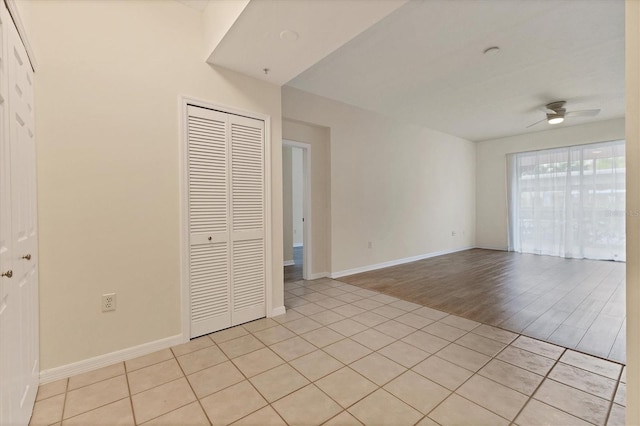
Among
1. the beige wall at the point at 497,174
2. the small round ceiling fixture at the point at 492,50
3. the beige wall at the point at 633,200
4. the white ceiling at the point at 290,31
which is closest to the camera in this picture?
the beige wall at the point at 633,200

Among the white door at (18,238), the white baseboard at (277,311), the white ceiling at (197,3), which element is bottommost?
the white baseboard at (277,311)

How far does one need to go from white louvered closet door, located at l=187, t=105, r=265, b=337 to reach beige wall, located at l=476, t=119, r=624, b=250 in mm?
6735

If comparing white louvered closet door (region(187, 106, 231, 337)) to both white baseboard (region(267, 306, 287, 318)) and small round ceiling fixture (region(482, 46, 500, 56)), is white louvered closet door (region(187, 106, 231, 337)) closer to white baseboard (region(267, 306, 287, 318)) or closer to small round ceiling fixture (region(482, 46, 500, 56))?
white baseboard (region(267, 306, 287, 318))

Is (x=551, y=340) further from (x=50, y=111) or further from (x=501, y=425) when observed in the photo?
(x=50, y=111)

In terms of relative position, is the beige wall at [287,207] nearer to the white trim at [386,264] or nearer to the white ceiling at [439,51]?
the white trim at [386,264]

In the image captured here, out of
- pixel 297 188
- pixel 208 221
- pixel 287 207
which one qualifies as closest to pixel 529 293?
pixel 208 221

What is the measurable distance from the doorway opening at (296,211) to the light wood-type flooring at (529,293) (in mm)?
855

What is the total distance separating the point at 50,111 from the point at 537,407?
3.63 metres

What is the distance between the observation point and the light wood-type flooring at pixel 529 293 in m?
2.60

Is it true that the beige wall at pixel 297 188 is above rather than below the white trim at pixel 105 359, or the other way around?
above

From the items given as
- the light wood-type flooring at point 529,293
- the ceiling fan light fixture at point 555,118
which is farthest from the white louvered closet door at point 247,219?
the ceiling fan light fixture at point 555,118

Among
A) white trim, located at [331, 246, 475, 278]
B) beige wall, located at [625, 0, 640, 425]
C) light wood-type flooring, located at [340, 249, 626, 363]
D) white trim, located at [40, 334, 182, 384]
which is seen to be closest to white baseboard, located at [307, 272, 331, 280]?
white trim, located at [331, 246, 475, 278]

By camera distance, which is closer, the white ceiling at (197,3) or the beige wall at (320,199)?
the white ceiling at (197,3)

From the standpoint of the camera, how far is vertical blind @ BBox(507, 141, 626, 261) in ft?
18.2
